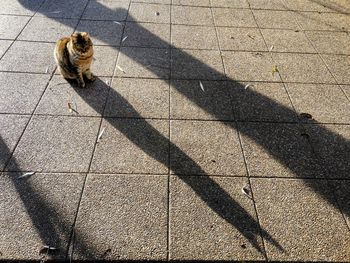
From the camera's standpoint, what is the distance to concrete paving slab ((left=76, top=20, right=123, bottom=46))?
5.45 metres

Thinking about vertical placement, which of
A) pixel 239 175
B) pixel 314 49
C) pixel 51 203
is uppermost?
pixel 314 49

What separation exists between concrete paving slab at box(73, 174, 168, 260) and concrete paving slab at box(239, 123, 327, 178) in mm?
1107

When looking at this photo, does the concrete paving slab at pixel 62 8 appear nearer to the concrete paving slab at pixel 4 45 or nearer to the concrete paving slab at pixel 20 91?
the concrete paving slab at pixel 4 45

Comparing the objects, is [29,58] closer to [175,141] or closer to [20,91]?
[20,91]

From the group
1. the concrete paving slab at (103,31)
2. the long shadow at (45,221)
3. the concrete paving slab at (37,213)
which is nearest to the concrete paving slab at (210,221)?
the long shadow at (45,221)

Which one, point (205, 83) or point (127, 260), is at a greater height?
point (205, 83)

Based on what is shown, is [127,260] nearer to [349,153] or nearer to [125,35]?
[349,153]

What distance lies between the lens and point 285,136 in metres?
4.02

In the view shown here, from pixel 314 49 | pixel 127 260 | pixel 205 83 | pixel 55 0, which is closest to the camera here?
pixel 127 260

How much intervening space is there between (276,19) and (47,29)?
166 inches

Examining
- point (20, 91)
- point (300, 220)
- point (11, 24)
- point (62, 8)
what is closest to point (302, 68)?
point (300, 220)

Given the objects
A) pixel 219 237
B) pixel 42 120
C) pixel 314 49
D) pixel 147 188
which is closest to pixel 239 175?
pixel 219 237

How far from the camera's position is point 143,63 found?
5047 millimetres

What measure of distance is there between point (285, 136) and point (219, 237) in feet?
5.40
